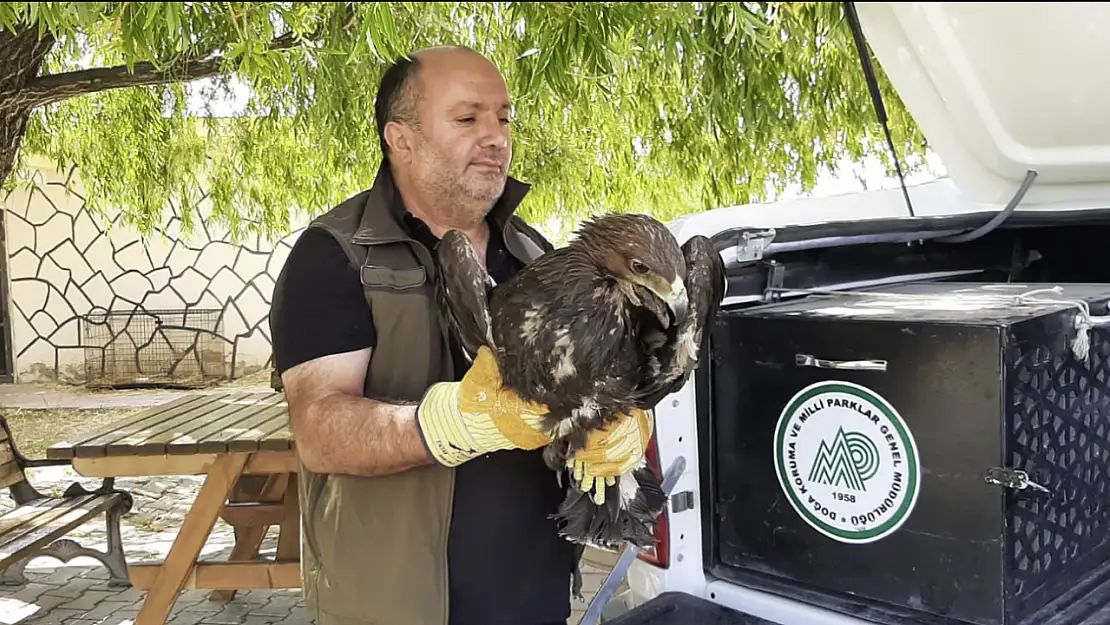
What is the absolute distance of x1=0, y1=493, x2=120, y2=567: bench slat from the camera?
3.79 meters

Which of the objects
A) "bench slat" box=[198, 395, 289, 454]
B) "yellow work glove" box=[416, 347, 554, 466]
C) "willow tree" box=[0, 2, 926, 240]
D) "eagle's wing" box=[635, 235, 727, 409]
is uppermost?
"willow tree" box=[0, 2, 926, 240]

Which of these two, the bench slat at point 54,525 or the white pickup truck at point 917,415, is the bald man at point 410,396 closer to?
the white pickup truck at point 917,415

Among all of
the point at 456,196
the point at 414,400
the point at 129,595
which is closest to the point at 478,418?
the point at 414,400

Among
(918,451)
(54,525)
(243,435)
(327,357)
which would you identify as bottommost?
(54,525)

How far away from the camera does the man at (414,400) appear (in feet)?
5.89

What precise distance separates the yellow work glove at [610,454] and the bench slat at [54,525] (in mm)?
2959

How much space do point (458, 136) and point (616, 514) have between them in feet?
2.94

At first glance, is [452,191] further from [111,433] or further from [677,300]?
[111,433]

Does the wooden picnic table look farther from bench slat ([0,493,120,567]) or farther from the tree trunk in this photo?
the tree trunk

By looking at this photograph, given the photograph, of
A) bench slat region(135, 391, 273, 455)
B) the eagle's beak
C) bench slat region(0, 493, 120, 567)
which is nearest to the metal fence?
bench slat region(135, 391, 273, 455)

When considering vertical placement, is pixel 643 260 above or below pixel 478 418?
above

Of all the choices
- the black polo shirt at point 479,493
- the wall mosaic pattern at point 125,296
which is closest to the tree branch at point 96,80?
the black polo shirt at point 479,493

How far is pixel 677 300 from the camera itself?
60.2 inches

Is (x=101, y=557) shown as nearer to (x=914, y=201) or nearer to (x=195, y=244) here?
(x=914, y=201)
